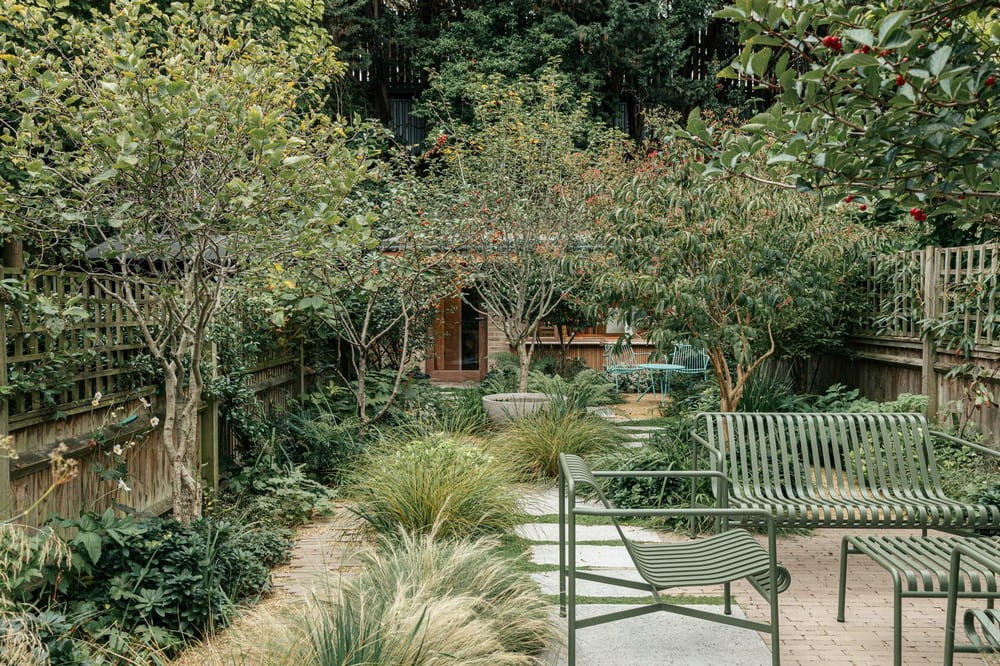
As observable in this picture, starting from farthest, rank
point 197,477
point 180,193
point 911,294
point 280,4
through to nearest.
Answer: point 280,4, point 911,294, point 197,477, point 180,193

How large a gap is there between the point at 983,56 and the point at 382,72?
2214cm

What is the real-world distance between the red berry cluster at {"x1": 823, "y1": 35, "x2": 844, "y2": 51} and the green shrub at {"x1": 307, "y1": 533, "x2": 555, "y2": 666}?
7.98ft

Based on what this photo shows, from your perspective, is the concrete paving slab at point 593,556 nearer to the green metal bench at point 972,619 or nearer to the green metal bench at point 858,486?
the green metal bench at point 858,486

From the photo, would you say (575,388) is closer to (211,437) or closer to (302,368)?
(302,368)

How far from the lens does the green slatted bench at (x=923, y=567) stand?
3.53 meters

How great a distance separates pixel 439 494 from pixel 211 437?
2087 mm

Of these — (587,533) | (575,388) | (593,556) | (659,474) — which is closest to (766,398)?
(575,388)

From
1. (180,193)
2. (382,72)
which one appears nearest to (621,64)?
(382,72)

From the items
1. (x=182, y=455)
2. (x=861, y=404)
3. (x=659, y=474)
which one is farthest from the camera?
(x=861, y=404)

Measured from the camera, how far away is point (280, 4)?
10875 mm

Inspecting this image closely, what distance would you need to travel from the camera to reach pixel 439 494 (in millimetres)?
5426

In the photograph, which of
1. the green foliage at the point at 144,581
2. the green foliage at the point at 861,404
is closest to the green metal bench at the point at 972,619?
the green foliage at the point at 144,581

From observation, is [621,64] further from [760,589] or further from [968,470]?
[760,589]

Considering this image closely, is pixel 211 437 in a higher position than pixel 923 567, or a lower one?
higher
